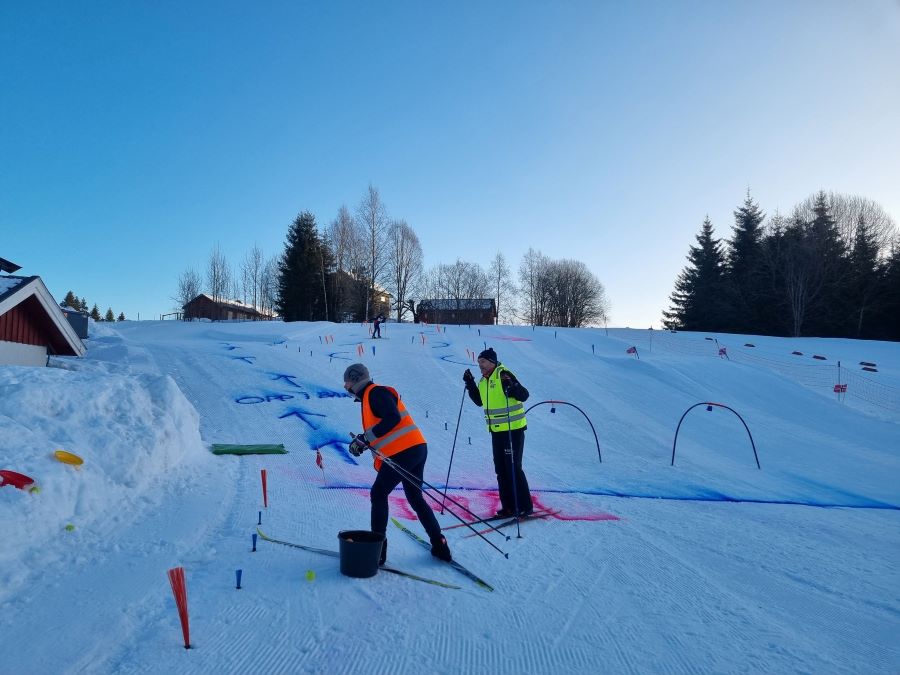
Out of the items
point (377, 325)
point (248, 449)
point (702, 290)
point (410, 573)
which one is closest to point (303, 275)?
point (377, 325)

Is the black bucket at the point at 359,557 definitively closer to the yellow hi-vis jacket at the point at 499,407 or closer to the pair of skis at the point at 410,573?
the pair of skis at the point at 410,573

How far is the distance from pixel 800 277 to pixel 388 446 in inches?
1701

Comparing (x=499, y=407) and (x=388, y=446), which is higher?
(x=499, y=407)

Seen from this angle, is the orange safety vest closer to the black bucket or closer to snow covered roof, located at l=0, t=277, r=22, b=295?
the black bucket

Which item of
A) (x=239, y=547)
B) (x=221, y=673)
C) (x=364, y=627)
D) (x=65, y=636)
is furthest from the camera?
(x=239, y=547)

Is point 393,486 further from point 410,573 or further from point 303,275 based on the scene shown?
point 303,275

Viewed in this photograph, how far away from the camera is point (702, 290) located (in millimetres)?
44438

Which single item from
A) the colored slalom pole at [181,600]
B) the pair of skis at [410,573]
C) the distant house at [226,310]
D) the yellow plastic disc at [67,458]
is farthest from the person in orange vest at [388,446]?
the distant house at [226,310]

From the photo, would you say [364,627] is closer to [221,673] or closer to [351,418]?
[221,673]

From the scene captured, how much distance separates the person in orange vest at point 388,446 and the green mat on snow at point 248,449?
217 inches

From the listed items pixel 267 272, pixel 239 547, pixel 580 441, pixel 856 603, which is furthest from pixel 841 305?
pixel 267 272

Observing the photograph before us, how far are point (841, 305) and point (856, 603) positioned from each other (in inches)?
1703

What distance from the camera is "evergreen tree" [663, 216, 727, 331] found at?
1705 inches

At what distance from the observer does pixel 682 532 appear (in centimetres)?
646
